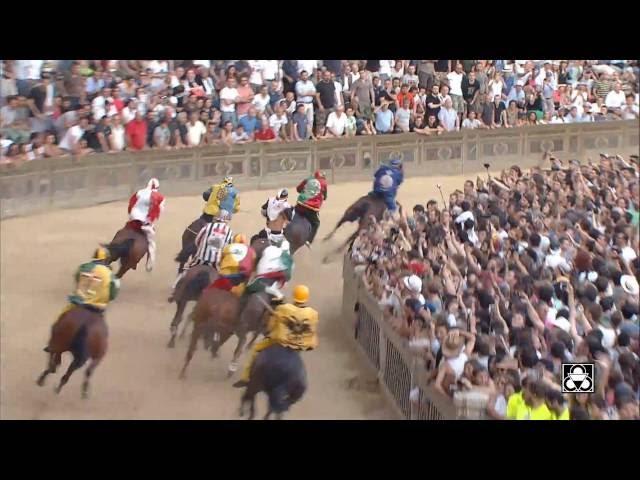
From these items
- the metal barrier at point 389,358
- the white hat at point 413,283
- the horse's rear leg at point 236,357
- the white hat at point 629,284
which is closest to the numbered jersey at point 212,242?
the horse's rear leg at point 236,357

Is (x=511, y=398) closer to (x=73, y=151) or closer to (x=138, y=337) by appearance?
(x=138, y=337)

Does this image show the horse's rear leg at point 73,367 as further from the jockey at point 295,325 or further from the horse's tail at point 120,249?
the horse's tail at point 120,249

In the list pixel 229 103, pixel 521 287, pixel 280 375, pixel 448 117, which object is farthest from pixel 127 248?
pixel 448 117

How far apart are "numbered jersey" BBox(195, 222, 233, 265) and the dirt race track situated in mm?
892

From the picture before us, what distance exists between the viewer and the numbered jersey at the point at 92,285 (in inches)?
356

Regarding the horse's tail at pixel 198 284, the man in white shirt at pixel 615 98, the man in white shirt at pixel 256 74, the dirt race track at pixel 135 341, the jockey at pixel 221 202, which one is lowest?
the dirt race track at pixel 135 341

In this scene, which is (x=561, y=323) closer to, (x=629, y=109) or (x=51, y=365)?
(x=51, y=365)

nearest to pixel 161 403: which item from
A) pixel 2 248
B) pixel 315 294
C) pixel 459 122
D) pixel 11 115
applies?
pixel 315 294

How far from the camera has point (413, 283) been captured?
9.70 metres

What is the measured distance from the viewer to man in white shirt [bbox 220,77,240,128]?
53.2 ft

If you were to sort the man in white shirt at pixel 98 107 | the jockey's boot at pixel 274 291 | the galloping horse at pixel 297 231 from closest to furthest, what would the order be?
the jockey's boot at pixel 274 291 < the galloping horse at pixel 297 231 < the man in white shirt at pixel 98 107

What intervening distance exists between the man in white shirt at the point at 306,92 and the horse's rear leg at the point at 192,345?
7.26 m

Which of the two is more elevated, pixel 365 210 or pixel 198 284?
pixel 365 210

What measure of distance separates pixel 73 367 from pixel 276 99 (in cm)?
809
